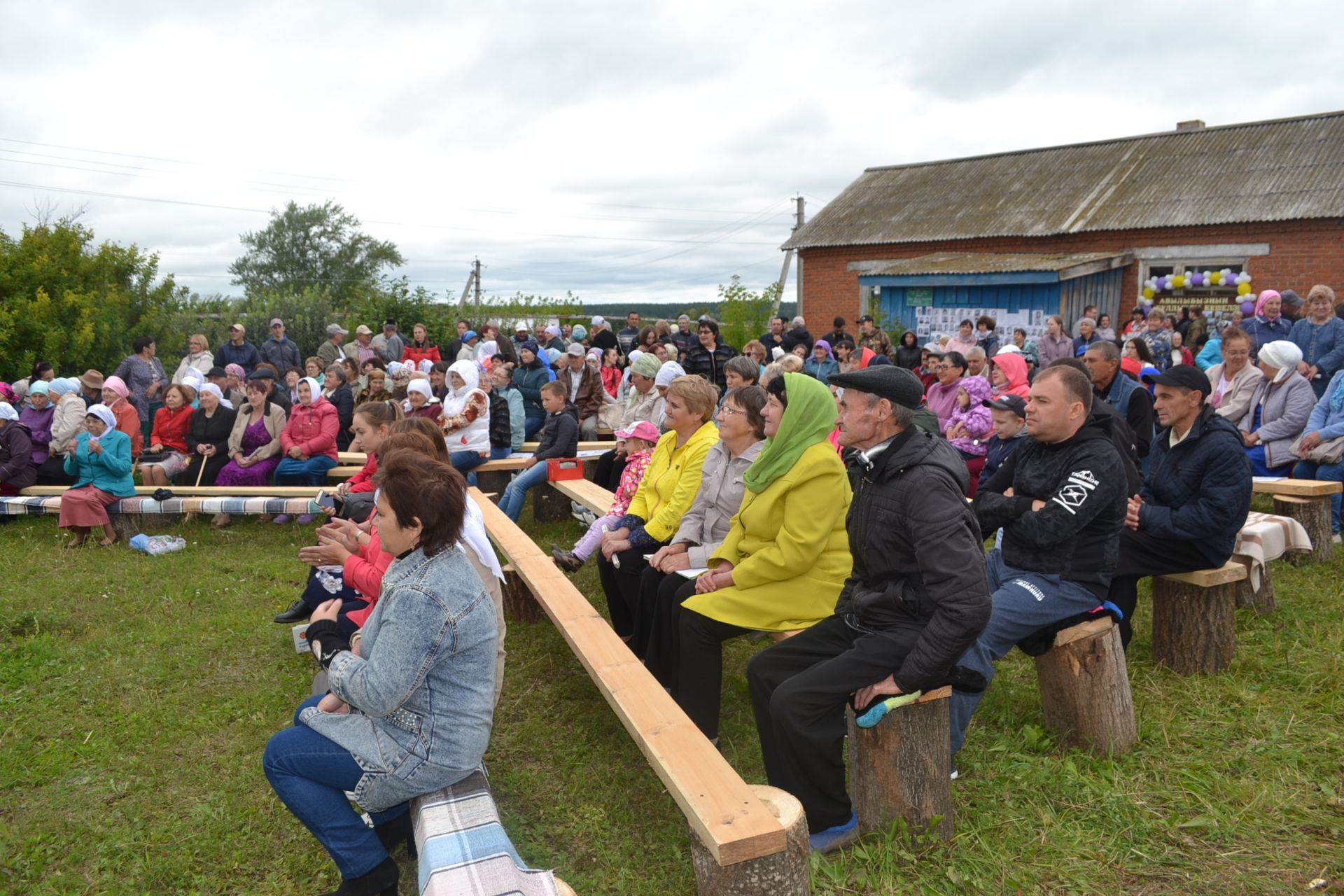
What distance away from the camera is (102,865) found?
3309mm

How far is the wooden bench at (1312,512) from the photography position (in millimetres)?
5973

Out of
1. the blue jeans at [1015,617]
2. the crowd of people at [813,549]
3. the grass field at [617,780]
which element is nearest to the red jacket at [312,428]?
the crowd of people at [813,549]

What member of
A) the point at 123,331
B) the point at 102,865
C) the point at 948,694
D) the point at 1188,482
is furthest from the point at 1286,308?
the point at 123,331

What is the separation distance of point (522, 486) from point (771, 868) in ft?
18.8

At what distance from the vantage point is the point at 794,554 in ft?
12.1

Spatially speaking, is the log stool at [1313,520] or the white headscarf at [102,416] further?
A: the white headscarf at [102,416]

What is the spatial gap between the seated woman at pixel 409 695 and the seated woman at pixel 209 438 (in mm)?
7110

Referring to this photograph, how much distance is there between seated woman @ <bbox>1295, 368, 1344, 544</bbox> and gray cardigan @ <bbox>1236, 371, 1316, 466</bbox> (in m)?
0.06

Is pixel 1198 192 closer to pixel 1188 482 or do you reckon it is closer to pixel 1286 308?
pixel 1286 308

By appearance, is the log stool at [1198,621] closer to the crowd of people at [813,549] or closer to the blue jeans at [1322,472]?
the crowd of people at [813,549]

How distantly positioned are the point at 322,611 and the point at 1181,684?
3.91 m

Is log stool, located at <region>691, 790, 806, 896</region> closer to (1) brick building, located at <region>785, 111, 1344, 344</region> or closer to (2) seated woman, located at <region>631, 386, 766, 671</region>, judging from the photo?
(2) seated woman, located at <region>631, 386, 766, 671</region>

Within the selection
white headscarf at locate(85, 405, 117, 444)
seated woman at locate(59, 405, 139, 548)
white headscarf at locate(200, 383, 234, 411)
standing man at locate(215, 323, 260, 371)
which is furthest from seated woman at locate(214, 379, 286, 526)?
standing man at locate(215, 323, 260, 371)

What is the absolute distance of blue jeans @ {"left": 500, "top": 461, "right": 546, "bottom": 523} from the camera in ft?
25.8
